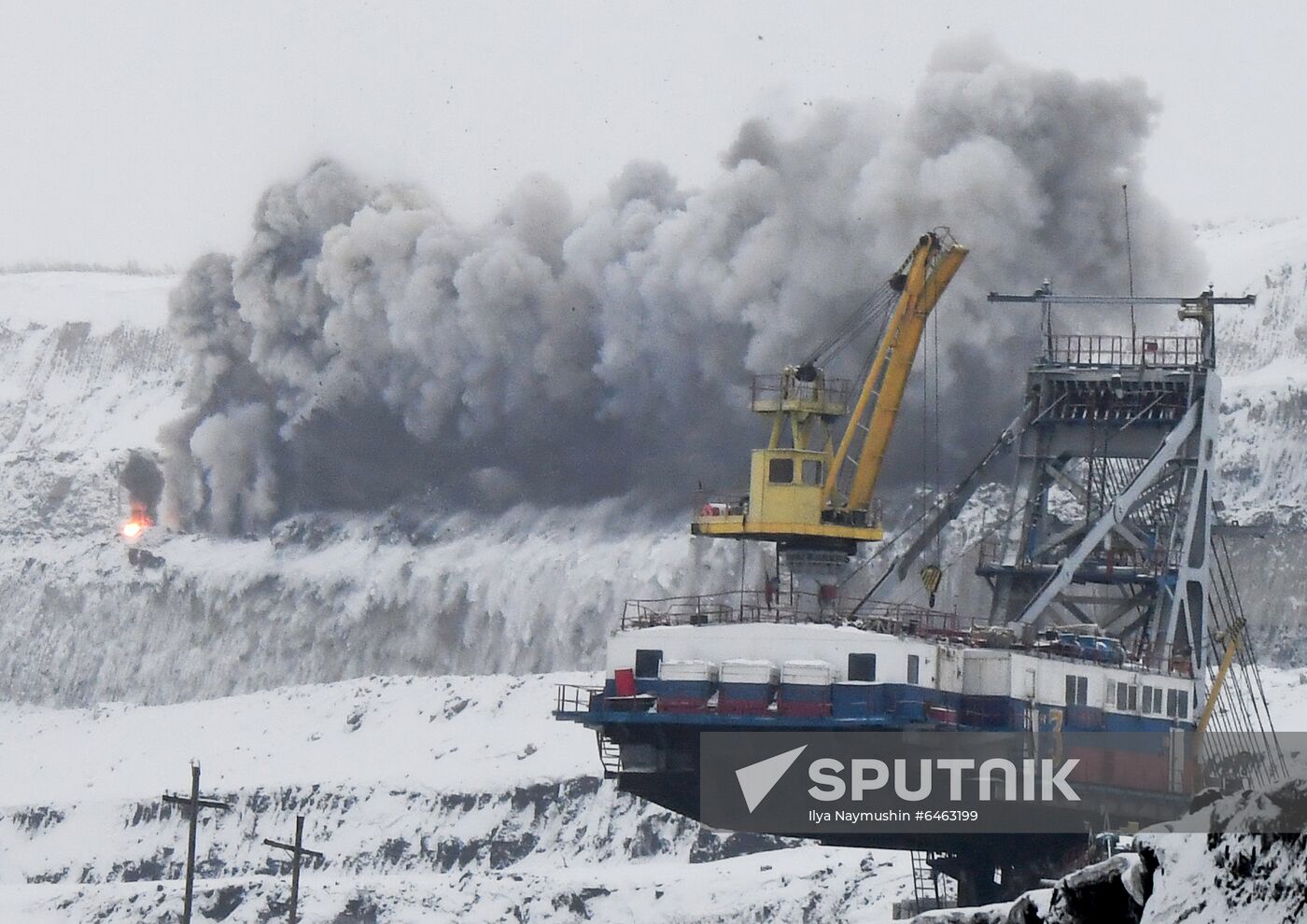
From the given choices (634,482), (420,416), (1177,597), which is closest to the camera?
(1177,597)

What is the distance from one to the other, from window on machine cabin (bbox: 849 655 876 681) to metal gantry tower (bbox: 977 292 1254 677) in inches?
565

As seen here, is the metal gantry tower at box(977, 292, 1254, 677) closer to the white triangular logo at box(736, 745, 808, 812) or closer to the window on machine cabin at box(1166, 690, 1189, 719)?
the window on machine cabin at box(1166, 690, 1189, 719)

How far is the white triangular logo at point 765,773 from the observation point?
2911 inches

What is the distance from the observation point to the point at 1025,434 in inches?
3637

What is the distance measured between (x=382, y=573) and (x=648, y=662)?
77842 millimetres

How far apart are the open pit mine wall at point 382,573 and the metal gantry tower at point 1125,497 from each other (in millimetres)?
31394

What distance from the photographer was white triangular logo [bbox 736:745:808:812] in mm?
73938

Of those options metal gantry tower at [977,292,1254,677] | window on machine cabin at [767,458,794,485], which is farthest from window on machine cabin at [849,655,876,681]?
metal gantry tower at [977,292,1254,677]

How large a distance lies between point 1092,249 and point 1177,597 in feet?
140

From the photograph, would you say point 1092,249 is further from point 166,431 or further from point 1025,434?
point 166,431

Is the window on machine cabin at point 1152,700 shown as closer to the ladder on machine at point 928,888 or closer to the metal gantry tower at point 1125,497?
the metal gantry tower at point 1125,497

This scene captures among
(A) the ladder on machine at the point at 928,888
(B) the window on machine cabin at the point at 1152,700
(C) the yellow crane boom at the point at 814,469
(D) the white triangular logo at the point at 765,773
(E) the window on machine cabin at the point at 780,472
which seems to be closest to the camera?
(D) the white triangular logo at the point at 765,773

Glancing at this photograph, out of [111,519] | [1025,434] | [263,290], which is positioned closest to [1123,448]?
[1025,434]

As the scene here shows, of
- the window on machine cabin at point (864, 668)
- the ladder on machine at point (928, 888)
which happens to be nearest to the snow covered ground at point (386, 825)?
the ladder on machine at point (928, 888)
